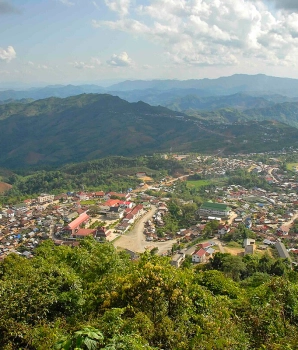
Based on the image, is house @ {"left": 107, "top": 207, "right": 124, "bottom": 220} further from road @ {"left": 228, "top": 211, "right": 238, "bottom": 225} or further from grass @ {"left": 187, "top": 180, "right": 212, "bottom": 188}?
grass @ {"left": 187, "top": 180, "right": 212, "bottom": 188}

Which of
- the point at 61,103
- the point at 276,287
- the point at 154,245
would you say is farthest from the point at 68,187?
the point at 61,103

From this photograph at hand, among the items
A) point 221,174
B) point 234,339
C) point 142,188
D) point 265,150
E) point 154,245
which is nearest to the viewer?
point 234,339

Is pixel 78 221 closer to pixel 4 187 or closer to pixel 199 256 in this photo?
pixel 199 256

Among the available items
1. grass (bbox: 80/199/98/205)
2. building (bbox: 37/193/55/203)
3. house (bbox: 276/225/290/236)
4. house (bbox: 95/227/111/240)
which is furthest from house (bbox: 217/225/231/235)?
building (bbox: 37/193/55/203)

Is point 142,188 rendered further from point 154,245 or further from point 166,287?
point 166,287

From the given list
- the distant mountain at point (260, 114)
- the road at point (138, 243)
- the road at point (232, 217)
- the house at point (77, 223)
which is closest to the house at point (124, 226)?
the road at point (138, 243)
